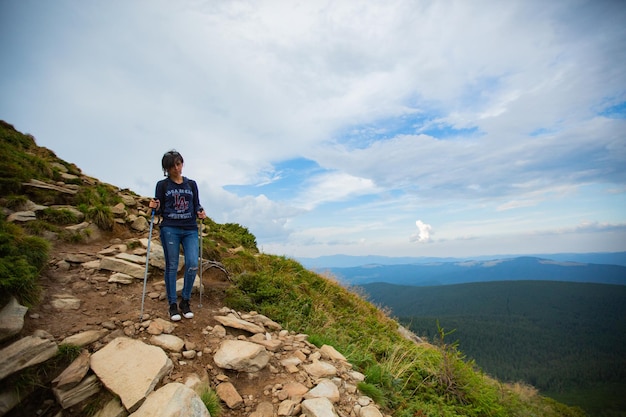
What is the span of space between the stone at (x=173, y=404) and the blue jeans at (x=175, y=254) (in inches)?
83.6

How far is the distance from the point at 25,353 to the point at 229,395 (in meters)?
2.74

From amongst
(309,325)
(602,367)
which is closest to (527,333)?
(602,367)

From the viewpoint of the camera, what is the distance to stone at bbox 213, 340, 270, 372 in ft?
15.4

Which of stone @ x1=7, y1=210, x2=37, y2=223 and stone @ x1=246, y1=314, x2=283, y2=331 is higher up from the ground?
stone @ x1=7, y1=210, x2=37, y2=223

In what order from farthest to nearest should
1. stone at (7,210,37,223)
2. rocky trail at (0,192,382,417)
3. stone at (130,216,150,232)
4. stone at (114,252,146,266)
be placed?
stone at (130,216,150,232), stone at (114,252,146,266), stone at (7,210,37,223), rocky trail at (0,192,382,417)

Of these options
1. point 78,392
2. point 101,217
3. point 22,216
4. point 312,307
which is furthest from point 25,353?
point 101,217

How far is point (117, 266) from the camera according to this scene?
23.1 feet

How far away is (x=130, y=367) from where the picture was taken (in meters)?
4.12

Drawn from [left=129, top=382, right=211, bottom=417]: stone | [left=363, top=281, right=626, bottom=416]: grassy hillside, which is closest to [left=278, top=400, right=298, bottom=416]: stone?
[left=129, top=382, right=211, bottom=417]: stone

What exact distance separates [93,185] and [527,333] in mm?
230723

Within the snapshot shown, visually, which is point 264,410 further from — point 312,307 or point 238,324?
point 312,307

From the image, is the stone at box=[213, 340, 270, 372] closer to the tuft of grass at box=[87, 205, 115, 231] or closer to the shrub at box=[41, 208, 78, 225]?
the tuft of grass at box=[87, 205, 115, 231]

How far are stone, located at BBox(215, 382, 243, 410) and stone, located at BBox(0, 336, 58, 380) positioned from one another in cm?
237

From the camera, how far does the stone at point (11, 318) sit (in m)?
3.95
